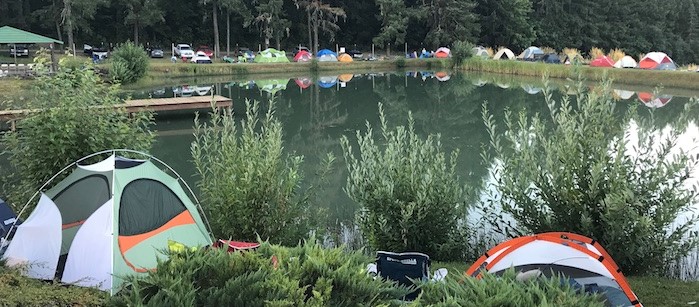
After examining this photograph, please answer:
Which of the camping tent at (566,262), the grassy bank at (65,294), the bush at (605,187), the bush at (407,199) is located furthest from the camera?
the bush at (407,199)

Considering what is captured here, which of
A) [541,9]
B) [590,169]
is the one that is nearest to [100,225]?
[590,169]

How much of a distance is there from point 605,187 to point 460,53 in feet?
103

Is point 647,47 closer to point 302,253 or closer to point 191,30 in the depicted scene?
point 191,30

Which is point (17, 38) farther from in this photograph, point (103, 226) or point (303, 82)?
point (103, 226)

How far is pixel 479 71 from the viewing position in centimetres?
3394

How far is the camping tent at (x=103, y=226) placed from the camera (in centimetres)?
472

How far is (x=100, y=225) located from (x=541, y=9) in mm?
45770

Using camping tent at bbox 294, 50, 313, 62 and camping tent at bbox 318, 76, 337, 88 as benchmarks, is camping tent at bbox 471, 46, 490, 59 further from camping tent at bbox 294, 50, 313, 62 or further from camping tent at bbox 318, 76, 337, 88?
camping tent at bbox 318, 76, 337, 88

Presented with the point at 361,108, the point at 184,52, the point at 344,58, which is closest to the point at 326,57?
the point at 344,58

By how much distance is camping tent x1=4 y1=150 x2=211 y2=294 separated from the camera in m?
4.72

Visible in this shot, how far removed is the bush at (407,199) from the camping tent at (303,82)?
64.4 feet

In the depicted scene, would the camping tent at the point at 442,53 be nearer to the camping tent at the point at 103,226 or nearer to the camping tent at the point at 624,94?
the camping tent at the point at 624,94

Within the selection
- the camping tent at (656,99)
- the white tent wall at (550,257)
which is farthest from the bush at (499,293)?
the camping tent at (656,99)

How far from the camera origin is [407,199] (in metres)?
5.77
